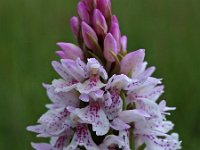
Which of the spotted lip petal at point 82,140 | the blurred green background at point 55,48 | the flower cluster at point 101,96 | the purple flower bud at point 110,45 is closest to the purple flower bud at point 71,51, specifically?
the flower cluster at point 101,96

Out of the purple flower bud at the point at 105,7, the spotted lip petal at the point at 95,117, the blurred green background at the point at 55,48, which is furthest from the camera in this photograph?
the blurred green background at the point at 55,48

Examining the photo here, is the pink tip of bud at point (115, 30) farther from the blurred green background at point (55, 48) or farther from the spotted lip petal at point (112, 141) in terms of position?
the blurred green background at point (55, 48)

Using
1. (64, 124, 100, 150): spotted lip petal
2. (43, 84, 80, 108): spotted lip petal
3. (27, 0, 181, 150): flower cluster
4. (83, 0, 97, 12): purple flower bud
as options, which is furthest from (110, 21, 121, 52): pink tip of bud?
(64, 124, 100, 150): spotted lip petal

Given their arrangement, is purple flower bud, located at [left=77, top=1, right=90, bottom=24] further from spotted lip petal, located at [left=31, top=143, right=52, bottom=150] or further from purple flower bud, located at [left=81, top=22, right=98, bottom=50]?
spotted lip petal, located at [left=31, top=143, right=52, bottom=150]

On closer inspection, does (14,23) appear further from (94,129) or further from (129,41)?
(94,129)

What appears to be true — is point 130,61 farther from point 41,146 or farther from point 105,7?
point 41,146
